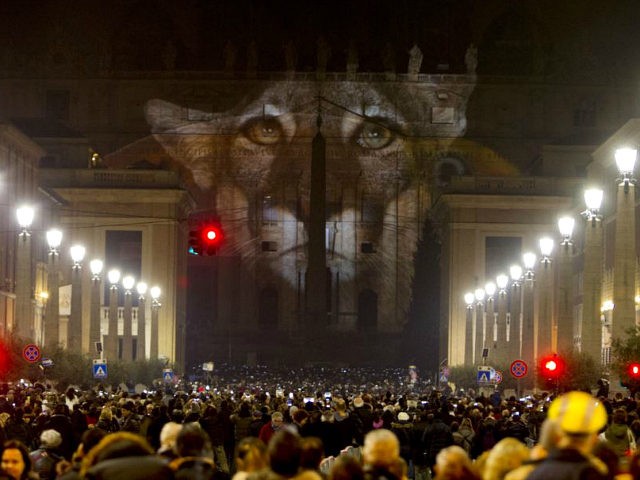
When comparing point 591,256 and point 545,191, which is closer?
point 591,256

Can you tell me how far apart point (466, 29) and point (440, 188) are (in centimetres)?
1467

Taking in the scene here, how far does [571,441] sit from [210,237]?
2881 cm

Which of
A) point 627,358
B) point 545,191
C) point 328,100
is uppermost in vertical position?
point 328,100

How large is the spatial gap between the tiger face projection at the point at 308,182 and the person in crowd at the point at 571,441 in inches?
4384

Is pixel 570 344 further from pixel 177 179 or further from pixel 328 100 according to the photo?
pixel 328 100

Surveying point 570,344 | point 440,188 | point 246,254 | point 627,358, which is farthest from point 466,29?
point 627,358

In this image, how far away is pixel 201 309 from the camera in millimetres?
122938

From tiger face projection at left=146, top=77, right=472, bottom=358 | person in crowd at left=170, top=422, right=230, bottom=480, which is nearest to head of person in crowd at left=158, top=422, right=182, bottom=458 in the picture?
person in crowd at left=170, top=422, right=230, bottom=480

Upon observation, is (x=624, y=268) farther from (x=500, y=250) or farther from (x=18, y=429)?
(x=500, y=250)

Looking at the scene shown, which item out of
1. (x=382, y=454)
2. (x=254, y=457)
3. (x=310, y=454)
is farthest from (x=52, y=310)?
(x=310, y=454)

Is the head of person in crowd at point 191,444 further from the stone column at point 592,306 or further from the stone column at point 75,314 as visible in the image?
the stone column at point 75,314

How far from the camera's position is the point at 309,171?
124 meters

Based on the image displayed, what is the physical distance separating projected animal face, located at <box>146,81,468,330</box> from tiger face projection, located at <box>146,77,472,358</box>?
0.23 feet

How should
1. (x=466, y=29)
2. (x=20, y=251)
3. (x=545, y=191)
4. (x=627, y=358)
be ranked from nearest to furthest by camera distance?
1. (x=627, y=358)
2. (x=20, y=251)
3. (x=545, y=191)
4. (x=466, y=29)
